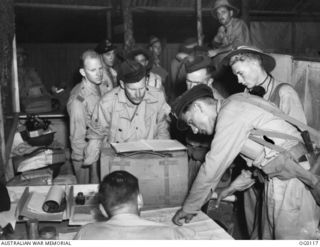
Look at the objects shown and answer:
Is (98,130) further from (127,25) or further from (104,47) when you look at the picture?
(127,25)

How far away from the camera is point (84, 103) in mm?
5324

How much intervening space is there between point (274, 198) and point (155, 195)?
3.16 feet

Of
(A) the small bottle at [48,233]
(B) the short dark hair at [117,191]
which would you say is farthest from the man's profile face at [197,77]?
(B) the short dark hair at [117,191]

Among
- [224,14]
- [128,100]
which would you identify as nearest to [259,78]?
[128,100]


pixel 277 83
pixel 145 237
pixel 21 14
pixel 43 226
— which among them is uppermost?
pixel 21 14

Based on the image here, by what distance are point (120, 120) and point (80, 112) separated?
0.69m

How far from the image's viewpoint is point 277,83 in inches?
157

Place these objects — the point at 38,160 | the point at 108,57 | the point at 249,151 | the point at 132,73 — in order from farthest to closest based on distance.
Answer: the point at 108,57, the point at 38,160, the point at 132,73, the point at 249,151

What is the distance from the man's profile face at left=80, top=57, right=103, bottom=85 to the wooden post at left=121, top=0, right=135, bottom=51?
11.6 feet

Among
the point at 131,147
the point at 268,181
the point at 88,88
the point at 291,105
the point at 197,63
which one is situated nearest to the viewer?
the point at 268,181

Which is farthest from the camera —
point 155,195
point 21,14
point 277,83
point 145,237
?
point 21,14

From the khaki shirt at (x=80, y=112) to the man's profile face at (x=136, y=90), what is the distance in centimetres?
83

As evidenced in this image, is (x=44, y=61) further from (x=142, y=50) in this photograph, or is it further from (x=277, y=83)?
(x=277, y=83)

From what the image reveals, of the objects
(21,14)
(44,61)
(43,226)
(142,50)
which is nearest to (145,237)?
(43,226)
